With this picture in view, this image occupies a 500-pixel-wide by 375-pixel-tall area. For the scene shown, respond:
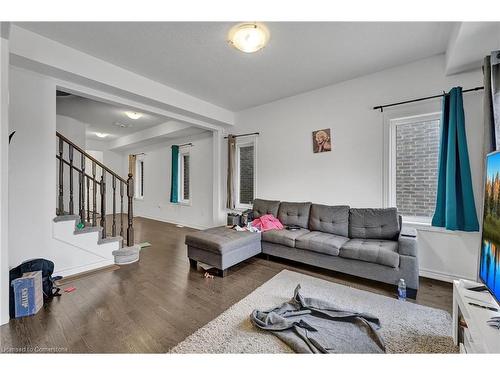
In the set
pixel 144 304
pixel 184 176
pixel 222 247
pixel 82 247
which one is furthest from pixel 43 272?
pixel 184 176

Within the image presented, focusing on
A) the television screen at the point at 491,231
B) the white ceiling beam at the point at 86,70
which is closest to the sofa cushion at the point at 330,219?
the television screen at the point at 491,231

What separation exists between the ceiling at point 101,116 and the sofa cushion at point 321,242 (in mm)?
3102

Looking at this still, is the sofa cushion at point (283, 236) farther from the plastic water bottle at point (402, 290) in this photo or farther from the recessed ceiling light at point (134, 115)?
the recessed ceiling light at point (134, 115)

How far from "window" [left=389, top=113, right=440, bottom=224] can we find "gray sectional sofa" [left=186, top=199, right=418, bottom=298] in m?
0.37

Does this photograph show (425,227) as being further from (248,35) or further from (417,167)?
(248,35)

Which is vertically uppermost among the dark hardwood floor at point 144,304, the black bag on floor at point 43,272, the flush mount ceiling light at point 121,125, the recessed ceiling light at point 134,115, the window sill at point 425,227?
the flush mount ceiling light at point 121,125

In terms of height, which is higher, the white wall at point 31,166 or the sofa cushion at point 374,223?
the white wall at point 31,166

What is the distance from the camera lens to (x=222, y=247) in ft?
8.76

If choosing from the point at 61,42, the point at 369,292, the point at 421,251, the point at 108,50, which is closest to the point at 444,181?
the point at 421,251

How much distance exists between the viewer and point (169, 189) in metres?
6.52

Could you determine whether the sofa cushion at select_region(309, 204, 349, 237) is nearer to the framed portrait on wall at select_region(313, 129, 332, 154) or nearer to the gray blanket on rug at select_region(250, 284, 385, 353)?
the framed portrait on wall at select_region(313, 129, 332, 154)

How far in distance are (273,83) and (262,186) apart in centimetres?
184

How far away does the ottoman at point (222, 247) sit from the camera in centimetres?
270
